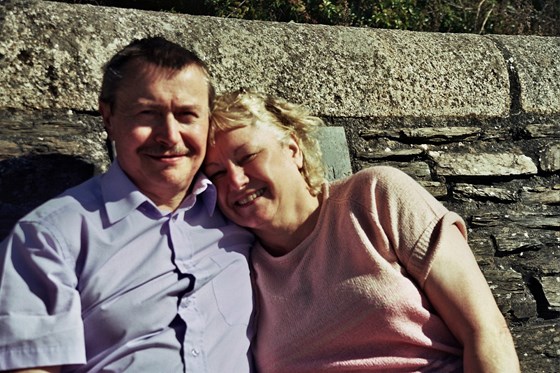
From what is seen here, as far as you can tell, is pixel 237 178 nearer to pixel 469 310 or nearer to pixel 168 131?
pixel 168 131

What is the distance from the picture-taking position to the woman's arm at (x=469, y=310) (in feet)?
7.11

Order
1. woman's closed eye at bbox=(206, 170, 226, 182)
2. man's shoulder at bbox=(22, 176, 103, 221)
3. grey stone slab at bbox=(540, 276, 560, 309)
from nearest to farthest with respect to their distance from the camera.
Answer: man's shoulder at bbox=(22, 176, 103, 221) < woman's closed eye at bbox=(206, 170, 226, 182) < grey stone slab at bbox=(540, 276, 560, 309)

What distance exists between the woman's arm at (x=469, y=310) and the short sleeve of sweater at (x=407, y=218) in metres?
0.03

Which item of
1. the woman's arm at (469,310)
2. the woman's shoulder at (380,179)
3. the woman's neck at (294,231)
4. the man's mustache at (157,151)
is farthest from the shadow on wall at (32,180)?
the woman's arm at (469,310)

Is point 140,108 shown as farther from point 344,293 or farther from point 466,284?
point 466,284

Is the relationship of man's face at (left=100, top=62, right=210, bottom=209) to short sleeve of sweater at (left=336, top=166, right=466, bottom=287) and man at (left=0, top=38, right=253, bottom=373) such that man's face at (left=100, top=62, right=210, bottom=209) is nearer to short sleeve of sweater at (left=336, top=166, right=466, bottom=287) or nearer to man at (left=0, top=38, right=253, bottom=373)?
man at (left=0, top=38, right=253, bottom=373)

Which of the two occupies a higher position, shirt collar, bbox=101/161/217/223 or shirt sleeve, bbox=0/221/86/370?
shirt collar, bbox=101/161/217/223

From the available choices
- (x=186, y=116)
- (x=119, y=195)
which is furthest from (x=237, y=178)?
(x=119, y=195)

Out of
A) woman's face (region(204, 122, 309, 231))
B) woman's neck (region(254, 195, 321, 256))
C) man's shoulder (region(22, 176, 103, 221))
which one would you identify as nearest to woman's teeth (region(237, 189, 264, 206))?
woman's face (region(204, 122, 309, 231))

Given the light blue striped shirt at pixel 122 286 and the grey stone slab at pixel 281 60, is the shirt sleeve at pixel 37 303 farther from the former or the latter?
the grey stone slab at pixel 281 60

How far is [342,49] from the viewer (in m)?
2.91

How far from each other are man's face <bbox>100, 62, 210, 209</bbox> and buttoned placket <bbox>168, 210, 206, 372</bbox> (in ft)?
0.37

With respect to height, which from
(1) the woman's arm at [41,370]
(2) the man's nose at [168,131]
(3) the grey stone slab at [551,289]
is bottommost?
(3) the grey stone slab at [551,289]

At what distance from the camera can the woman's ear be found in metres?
2.50
